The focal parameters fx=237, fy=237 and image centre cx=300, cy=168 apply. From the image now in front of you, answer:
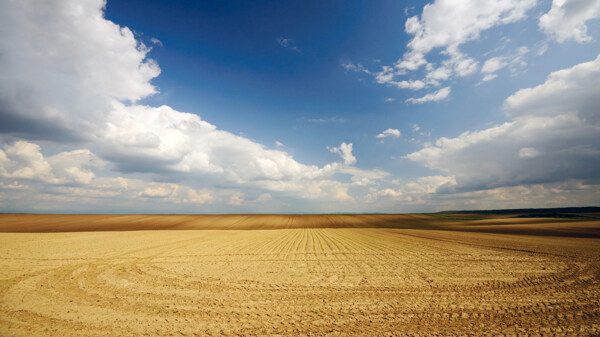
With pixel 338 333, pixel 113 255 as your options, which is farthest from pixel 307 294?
pixel 113 255

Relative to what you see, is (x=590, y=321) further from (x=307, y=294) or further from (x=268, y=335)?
(x=268, y=335)

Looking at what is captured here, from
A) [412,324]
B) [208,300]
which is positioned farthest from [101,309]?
[412,324]

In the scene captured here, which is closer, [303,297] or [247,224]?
[303,297]

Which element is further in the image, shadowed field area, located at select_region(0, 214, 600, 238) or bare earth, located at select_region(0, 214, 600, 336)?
shadowed field area, located at select_region(0, 214, 600, 238)

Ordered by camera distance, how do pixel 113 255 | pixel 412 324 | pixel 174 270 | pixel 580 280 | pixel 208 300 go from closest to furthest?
pixel 412 324 < pixel 208 300 < pixel 580 280 < pixel 174 270 < pixel 113 255

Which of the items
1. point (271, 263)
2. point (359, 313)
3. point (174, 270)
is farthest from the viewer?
→ point (271, 263)

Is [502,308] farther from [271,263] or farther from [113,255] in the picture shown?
[113,255]

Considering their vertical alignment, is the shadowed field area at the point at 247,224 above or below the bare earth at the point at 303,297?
below

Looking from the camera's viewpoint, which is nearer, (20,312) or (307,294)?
(20,312)

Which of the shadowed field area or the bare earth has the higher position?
the bare earth

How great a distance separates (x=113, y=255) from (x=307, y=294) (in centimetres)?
1724

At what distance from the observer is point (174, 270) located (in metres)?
13.7

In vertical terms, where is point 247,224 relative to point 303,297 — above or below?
below

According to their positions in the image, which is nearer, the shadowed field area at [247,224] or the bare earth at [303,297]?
the bare earth at [303,297]
